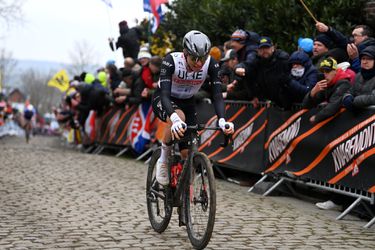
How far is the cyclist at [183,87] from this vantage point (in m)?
6.92

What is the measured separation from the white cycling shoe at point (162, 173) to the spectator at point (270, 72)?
145 inches

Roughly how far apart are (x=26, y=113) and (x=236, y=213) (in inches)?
1109

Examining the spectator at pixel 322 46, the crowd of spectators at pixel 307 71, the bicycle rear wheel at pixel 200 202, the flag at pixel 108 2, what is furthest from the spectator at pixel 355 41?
the flag at pixel 108 2

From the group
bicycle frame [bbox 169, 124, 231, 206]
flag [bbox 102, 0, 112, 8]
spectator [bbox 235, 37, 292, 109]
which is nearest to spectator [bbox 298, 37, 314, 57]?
spectator [bbox 235, 37, 292, 109]

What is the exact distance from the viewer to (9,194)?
1044 cm

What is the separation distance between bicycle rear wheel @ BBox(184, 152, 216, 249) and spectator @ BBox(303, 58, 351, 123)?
3.07 metres

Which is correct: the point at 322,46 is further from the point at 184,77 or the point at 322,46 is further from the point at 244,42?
the point at 184,77

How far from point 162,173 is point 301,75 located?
4.06 m

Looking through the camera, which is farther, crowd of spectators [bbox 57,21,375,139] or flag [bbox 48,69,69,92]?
flag [bbox 48,69,69,92]

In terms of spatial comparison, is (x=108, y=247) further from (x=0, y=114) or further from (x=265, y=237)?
(x=0, y=114)

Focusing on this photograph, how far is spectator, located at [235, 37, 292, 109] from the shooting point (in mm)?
10898

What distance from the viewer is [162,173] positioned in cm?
762

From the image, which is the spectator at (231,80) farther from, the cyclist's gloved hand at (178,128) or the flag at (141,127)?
the cyclist's gloved hand at (178,128)

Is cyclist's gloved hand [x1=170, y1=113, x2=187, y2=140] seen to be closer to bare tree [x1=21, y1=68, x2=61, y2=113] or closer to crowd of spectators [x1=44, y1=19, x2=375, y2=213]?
crowd of spectators [x1=44, y1=19, x2=375, y2=213]
